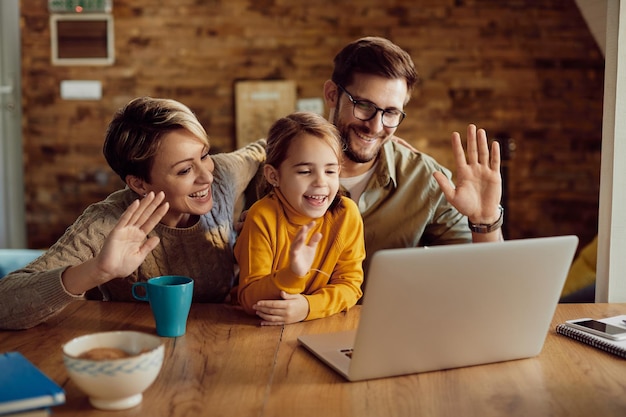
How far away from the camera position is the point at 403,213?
212cm

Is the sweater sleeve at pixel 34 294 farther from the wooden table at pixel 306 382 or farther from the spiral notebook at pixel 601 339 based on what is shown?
the spiral notebook at pixel 601 339

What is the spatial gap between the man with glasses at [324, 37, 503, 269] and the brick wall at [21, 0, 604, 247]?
2.59 metres

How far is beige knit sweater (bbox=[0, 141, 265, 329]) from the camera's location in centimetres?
138

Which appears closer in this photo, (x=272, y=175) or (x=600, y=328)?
(x=600, y=328)

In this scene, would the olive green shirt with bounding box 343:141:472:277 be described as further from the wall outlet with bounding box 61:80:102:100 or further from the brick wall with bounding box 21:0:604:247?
the wall outlet with bounding box 61:80:102:100

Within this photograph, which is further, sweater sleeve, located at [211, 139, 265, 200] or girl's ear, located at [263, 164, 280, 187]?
sweater sleeve, located at [211, 139, 265, 200]

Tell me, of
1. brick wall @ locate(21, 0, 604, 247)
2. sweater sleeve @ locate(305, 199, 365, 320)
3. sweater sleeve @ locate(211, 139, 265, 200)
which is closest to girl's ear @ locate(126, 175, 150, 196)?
sweater sleeve @ locate(211, 139, 265, 200)

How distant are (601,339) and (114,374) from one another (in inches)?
35.7

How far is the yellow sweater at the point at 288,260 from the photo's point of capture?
1474 mm

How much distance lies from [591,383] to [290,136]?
83 cm

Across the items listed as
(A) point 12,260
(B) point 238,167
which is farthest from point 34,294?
(A) point 12,260

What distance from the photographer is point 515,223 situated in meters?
4.73

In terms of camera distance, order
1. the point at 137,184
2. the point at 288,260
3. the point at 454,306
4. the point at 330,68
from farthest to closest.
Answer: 1. the point at 330,68
2. the point at 137,184
3. the point at 288,260
4. the point at 454,306

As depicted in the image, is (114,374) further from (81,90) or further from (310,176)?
(81,90)
